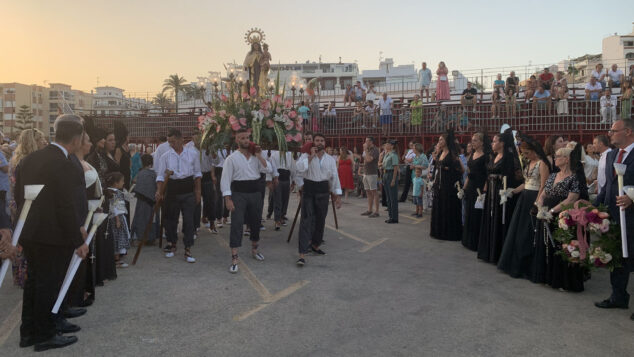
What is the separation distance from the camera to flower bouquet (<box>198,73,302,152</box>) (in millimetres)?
7801

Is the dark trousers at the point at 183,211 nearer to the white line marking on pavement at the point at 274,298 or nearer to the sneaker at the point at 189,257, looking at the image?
the sneaker at the point at 189,257

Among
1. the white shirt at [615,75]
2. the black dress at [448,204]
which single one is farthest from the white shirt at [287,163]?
the white shirt at [615,75]

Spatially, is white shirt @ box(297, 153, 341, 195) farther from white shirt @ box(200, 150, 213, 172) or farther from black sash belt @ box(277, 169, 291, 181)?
white shirt @ box(200, 150, 213, 172)

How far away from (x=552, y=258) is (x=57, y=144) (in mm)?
5923

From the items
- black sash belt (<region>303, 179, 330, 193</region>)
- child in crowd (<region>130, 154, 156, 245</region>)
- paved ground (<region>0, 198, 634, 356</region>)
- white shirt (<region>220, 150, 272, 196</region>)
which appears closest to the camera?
paved ground (<region>0, 198, 634, 356</region>)

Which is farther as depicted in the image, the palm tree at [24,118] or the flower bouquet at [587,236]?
the palm tree at [24,118]

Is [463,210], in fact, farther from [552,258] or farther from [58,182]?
[58,182]

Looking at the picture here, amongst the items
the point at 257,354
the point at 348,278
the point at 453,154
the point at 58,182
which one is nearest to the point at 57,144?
the point at 58,182

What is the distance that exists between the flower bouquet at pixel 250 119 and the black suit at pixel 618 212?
4885mm

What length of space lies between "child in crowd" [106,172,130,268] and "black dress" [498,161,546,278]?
568 centimetres

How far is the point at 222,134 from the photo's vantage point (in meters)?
7.97

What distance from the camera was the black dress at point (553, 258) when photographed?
560cm

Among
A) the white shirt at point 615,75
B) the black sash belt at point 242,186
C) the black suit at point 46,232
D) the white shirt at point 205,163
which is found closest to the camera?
the black suit at point 46,232

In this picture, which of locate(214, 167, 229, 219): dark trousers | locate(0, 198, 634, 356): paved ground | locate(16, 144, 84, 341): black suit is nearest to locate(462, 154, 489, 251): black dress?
locate(0, 198, 634, 356): paved ground
